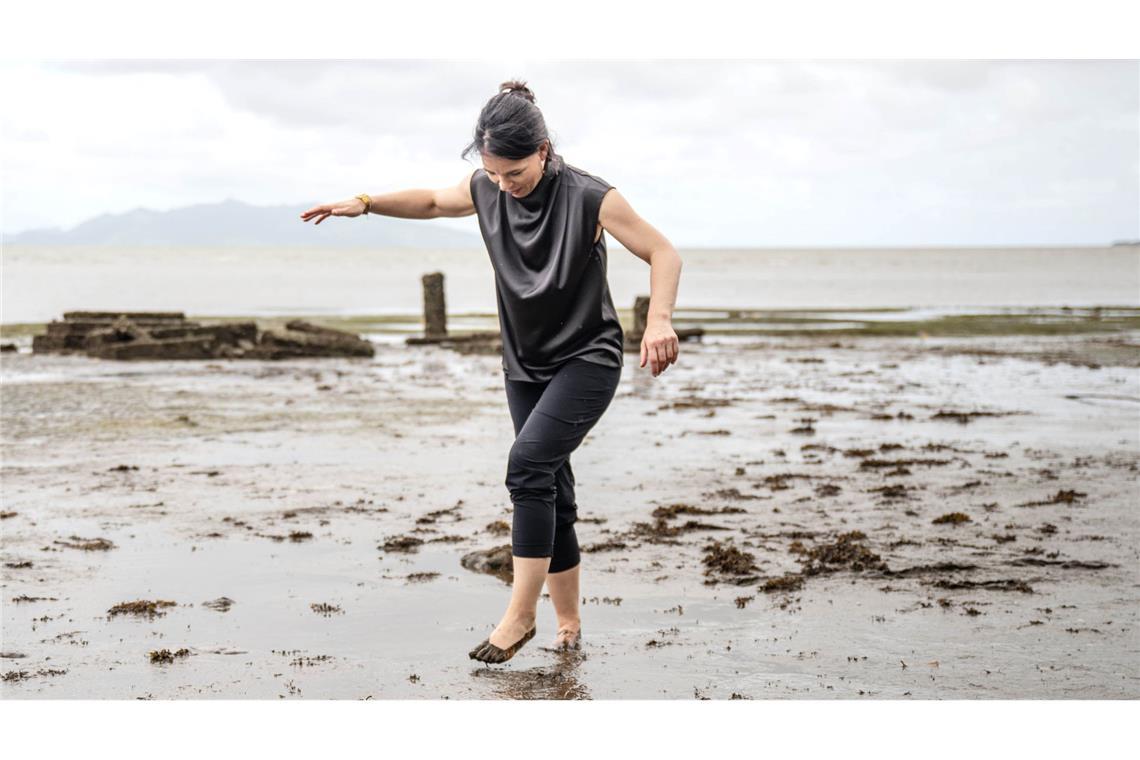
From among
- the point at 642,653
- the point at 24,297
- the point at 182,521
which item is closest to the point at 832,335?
the point at 182,521

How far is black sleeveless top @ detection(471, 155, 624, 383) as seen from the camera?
4.48m

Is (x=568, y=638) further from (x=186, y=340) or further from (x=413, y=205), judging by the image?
(x=186, y=340)

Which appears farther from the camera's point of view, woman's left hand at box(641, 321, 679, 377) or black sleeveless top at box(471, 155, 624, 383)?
black sleeveless top at box(471, 155, 624, 383)

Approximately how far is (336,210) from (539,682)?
1.95 metres

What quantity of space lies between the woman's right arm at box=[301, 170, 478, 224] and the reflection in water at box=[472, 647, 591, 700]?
5.77 feet

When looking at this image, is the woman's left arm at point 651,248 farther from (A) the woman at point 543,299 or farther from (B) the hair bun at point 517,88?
(B) the hair bun at point 517,88

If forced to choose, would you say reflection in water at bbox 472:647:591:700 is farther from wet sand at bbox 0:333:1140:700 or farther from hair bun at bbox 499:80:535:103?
hair bun at bbox 499:80:535:103

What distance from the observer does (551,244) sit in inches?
179

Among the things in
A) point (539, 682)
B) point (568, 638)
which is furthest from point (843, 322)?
point (539, 682)

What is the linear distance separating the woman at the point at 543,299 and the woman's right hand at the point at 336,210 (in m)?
0.04

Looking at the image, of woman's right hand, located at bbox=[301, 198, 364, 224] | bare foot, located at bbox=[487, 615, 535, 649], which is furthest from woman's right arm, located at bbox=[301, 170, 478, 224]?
bare foot, located at bbox=[487, 615, 535, 649]

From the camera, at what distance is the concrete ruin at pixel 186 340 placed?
21.3m

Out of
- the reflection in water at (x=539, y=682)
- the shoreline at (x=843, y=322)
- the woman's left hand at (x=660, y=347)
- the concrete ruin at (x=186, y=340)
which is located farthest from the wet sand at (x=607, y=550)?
the shoreline at (x=843, y=322)

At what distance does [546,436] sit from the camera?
4.52m
